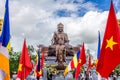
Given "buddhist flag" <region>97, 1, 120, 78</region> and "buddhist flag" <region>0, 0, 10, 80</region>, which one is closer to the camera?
Result: "buddhist flag" <region>0, 0, 10, 80</region>

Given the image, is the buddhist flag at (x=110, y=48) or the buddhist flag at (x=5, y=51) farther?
the buddhist flag at (x=110, y=48)

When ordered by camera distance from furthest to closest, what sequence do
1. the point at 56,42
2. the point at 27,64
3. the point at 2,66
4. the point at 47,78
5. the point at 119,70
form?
the point at 56,42 → the point at 119,70 → the point at 47,78 → the point at 27,64 → the point at 2,66

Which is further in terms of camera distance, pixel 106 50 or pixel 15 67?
pixel 15 67

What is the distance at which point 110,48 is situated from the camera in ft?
39.9

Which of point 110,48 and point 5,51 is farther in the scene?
point 110,48

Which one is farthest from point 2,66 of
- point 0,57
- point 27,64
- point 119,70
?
point 119,70

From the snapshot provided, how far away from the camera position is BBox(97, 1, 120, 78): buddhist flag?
12011 millimetres

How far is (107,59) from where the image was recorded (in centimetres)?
1211

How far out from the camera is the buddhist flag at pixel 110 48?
39.4ft

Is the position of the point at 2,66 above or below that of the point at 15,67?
above

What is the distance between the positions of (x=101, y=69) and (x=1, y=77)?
2.93 m

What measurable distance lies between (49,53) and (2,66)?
7247 cm

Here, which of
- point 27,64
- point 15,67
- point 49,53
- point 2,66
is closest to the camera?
point 2,66

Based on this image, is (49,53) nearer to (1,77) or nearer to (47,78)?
(47,78)
